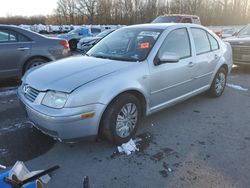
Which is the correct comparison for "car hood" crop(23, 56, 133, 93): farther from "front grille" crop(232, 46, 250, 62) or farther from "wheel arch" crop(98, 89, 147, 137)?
"front grille" crop(232, 46, 250, 62)

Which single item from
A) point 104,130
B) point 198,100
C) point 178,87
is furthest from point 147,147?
point 198,100

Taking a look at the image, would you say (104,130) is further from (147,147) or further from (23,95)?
(23,95)

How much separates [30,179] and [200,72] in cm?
377

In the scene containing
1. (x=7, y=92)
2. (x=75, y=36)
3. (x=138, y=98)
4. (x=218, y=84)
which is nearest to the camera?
(x=138, y=98)

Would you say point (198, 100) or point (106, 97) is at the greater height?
point (106, 97)

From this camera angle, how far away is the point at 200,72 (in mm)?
4910

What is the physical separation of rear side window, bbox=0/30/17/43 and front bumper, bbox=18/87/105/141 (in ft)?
12.1

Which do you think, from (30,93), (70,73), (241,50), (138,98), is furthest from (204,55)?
(241,50)

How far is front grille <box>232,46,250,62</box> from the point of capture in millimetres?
8180

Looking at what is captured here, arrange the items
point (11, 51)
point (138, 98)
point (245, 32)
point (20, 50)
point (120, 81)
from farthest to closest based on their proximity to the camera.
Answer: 1. point (245, 32)
2. point (20, 50)
3. point (11, 51)
4. point (138, 98)
5. point (120, 81)

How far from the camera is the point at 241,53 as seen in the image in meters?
8.33

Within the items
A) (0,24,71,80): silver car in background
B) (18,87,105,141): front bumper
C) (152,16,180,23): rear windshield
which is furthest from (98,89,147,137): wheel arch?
(152,16,180,23): rear windshield

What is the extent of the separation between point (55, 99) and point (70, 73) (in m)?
0.49

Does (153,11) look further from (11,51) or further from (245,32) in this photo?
(11,51)
